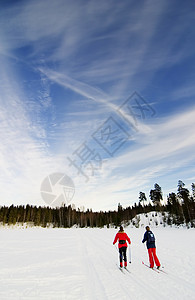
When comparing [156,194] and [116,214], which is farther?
[116,214]

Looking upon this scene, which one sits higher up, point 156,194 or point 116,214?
point 156,194

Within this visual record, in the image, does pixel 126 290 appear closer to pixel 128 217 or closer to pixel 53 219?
pixel 128 217

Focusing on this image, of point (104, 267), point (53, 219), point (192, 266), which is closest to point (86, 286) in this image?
point (104, 267)

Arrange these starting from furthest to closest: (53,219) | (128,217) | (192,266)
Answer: (53,219)
(128,217)
(192,266)

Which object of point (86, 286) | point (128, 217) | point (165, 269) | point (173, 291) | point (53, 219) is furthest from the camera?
point (53, 219)

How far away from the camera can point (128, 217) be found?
90062mm

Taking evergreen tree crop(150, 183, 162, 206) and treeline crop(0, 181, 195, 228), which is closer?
treeline crop(0, 181, 195, 228)

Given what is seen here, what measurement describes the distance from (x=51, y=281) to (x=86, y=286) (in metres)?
1.68

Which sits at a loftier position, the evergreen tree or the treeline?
the evergreen tree

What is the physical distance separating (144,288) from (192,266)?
171 inches

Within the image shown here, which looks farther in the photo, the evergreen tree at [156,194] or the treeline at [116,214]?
the evergreen tree at [156,194]

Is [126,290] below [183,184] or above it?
below

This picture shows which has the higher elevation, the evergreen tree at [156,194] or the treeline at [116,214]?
the evergreen tree at [156,194]

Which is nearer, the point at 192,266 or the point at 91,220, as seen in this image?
the point at 192,266
